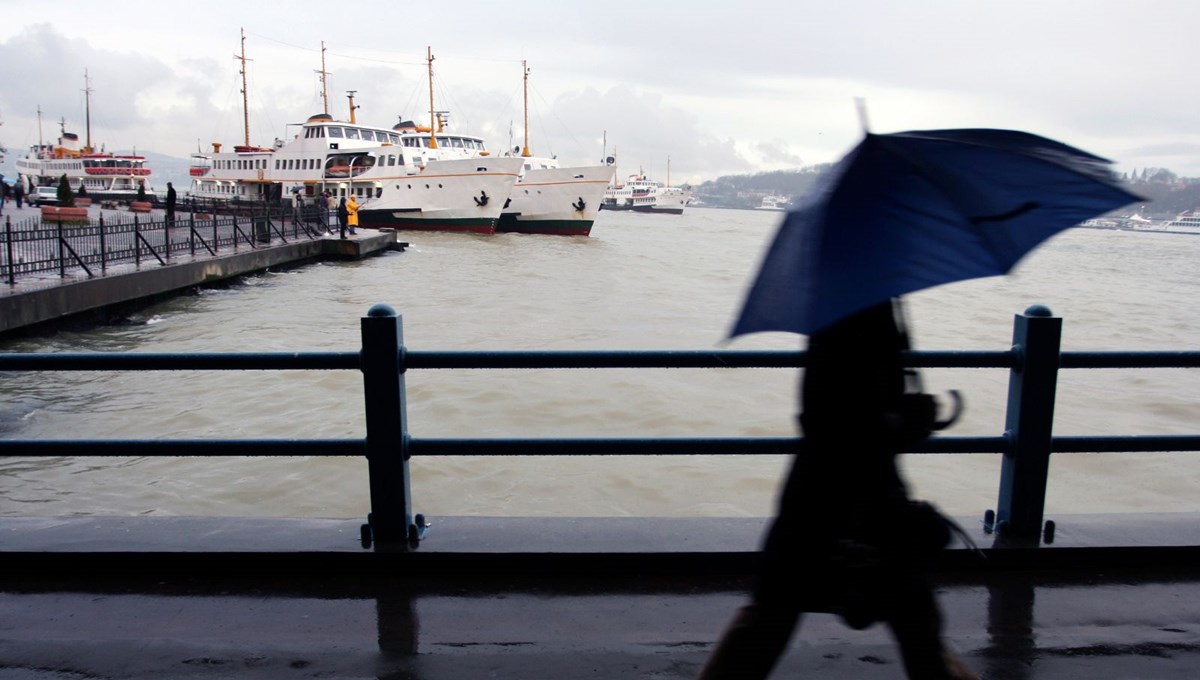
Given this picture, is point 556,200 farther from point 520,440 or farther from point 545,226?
point 520,440

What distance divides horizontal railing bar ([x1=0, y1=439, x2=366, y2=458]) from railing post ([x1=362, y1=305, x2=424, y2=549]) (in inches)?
4.1

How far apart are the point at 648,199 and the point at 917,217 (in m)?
152

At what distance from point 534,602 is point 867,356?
85.8 inches

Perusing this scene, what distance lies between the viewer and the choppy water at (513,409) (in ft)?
29.8

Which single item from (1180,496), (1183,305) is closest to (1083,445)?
(1180,496)

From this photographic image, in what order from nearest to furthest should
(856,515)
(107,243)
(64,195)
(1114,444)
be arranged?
(856,515)
(1114,444)
(107,243)
(64,195)

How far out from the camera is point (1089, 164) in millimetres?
2240

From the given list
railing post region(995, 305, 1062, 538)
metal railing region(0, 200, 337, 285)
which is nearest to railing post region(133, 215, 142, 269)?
metal railing region(0, 200, 337, 285)

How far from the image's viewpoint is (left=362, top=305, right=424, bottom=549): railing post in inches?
155

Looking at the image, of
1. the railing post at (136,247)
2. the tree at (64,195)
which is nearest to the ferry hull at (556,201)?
the tree at (64,195)

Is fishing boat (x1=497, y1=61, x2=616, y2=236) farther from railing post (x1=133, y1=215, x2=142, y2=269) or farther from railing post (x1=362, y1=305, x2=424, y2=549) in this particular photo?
railing post (x1=362, y1=305, x2=424, y2=549)

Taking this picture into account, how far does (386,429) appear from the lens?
13.3 feet

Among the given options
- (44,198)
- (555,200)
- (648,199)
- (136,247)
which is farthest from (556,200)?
(648,199)

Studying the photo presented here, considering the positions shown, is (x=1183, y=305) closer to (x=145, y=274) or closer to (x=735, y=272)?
(x=735, y=272)
